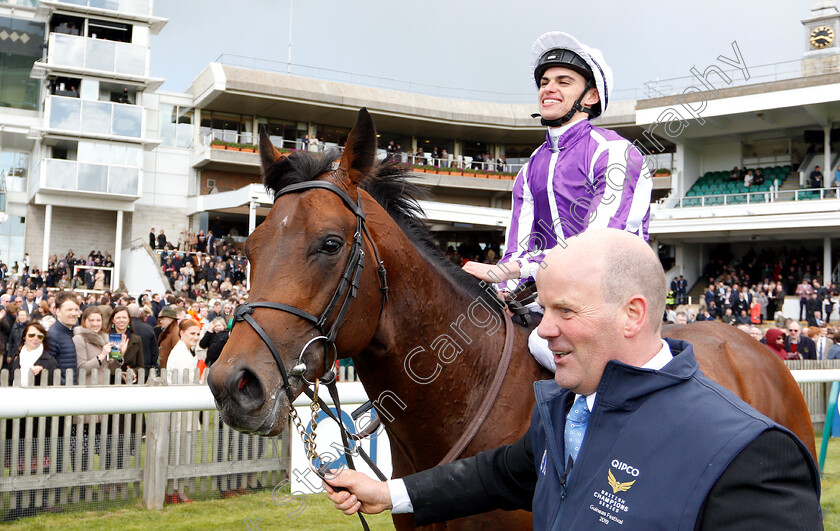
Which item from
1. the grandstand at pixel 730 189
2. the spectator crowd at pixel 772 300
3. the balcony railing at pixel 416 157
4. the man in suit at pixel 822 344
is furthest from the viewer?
the balcony railing at pixel 416 157

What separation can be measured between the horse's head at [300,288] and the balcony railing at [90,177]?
24960mm

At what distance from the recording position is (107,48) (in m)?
24.6

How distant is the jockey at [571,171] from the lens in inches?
96.5

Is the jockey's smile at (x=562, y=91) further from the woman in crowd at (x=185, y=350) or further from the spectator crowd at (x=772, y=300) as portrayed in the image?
the spectator crowd at (x=772, y=300)

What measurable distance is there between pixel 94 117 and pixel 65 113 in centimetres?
93

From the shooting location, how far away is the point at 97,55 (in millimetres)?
24562

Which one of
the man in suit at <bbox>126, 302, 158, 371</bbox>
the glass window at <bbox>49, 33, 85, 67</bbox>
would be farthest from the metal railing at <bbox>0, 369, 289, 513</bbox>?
the glass window at <bbox>49, 33, 85, 67</bbox>

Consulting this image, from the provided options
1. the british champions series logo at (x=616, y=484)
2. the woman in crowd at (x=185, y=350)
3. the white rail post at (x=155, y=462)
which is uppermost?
the british champions series logo at (x=616, y=484)

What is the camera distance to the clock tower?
25.7 meters

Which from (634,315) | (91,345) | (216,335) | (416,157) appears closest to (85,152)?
(416,157)

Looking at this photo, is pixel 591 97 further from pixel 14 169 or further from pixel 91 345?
pixel 14 169

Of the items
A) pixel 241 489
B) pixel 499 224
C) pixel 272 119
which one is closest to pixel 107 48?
pixel 272 119

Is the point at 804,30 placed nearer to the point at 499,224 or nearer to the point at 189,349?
the point at 499,224

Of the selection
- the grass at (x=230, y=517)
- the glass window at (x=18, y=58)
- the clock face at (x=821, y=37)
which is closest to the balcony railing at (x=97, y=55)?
the glass window at (x=18, y=58)
